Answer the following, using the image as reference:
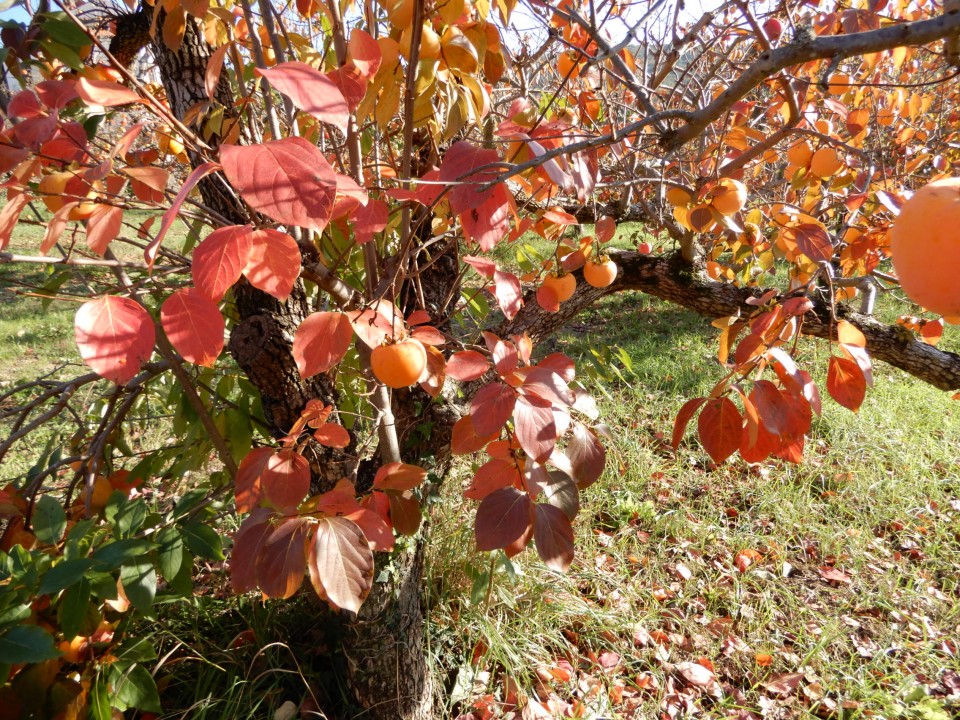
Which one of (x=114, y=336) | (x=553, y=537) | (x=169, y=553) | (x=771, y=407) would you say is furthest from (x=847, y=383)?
(x=169, y=553)

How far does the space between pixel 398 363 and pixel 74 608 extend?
69 cm

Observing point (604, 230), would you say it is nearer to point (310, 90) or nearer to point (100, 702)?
point (310, 90)

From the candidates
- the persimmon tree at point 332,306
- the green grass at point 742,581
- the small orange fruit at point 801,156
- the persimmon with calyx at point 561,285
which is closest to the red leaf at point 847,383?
the persimmon tree at point 332,306

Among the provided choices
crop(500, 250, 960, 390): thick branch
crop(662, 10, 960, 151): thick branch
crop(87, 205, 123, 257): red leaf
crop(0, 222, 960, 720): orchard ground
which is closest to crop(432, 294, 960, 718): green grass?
crop(0, 222, 960, 720): orchard ground

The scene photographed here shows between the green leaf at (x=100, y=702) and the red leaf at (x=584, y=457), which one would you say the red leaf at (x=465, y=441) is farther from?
the green leaf at (x=100, y=702)

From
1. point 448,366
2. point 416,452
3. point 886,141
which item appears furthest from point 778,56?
point 886,141

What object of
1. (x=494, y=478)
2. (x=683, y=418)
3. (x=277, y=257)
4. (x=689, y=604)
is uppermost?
(x=277, y=257)

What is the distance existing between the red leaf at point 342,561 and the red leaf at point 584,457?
15.2 inches

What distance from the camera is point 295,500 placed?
987mm

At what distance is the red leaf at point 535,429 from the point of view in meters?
0.78

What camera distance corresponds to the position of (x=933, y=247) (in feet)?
1.56

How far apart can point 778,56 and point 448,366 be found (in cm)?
63

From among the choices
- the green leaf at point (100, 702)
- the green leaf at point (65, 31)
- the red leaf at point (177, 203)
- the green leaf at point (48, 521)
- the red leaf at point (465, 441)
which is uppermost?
the green leaf at point (65, 31)

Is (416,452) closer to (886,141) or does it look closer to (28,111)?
(28,111)
